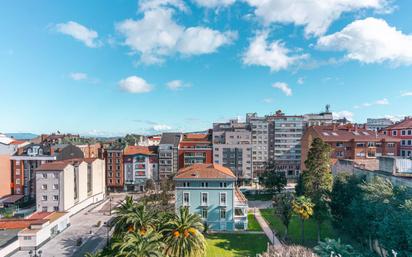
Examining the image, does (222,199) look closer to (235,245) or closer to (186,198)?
→ (186,198)

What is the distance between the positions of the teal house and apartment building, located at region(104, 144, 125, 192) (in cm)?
4256

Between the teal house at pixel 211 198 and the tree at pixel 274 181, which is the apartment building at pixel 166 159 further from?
the teal house at pixel 211 198

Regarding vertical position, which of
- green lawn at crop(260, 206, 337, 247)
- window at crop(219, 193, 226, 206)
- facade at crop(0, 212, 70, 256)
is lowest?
green lawn at crop(260, 206, 337, 247)

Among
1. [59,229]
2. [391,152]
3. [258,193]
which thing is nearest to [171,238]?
[59,229]

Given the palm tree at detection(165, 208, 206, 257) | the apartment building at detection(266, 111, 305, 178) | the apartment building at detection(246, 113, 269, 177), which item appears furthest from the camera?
the apartment building at detection(266, 111, 305, 178)

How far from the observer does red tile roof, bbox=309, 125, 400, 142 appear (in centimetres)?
7275

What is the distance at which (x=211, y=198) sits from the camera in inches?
1861

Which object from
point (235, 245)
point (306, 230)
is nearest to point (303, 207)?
point (306, 230)

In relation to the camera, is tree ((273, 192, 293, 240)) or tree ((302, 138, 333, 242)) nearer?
tree ((273, 192, 293, 240))

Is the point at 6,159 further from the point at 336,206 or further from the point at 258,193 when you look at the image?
the point at 336,206

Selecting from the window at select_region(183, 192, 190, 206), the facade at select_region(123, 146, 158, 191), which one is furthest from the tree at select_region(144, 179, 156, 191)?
the window at select_region(183, 192, 190, 206)

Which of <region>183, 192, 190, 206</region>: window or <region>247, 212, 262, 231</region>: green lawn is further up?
<region>183, 192, 190, 206</region>: window

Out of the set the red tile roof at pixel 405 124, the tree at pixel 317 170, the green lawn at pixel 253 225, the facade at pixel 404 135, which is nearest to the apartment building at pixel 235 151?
the green lawn at pixel 253 225

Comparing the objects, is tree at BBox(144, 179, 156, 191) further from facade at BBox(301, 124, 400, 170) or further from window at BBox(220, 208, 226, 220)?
facade at BBox(301, 124, 400, 170)
